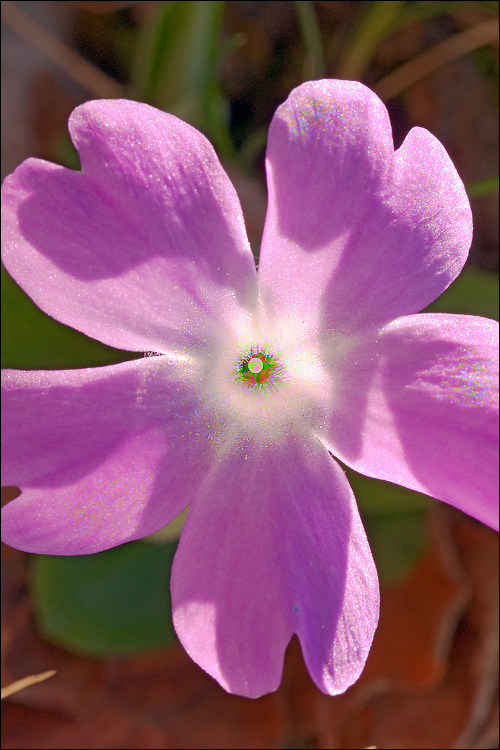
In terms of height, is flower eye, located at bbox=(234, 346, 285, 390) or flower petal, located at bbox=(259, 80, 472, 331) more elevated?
flower petal, located at bbox=(259, 80, 472, 331)

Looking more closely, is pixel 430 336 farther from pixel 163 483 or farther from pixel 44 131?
pixel 44 131

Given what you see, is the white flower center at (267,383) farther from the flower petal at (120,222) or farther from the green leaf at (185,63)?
the green leaf at (185,63)

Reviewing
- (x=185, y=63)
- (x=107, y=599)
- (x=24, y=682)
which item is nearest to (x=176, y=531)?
(x=107, y=599)

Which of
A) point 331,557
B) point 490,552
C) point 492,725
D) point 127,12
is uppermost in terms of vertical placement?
point 127,12

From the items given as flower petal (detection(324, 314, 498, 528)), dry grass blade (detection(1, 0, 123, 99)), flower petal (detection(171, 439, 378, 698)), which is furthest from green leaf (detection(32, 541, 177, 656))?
dry grass blade (detection(1, 0, 123, 99))

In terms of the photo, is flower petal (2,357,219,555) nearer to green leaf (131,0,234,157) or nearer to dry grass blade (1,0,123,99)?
green leaf (131,0,234,157)

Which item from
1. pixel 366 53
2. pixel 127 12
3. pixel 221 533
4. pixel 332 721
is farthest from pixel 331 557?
pixel 127 12
